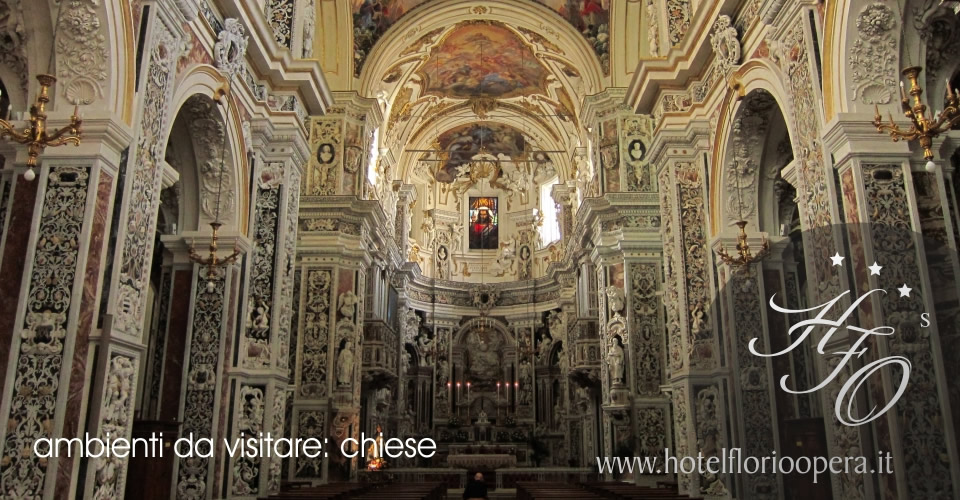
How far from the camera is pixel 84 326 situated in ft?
20.1

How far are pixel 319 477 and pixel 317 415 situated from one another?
4.12 feet

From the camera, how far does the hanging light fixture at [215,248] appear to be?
900cm

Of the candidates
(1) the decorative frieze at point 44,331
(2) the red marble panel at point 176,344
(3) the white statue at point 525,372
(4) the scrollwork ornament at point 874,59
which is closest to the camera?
(1) the decorative frieze at point 44,331

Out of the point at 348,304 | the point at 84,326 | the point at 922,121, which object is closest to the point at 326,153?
the point at 348,304

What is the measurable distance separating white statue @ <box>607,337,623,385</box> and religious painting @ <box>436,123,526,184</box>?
12.4 m

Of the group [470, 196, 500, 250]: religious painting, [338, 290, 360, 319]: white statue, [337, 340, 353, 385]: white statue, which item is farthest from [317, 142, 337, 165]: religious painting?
[470, 196, 500, 250]: religious painting

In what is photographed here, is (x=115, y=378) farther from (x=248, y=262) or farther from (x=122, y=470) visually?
(x=248, y=262)

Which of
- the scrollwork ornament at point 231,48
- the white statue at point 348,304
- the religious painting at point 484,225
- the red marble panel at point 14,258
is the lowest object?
the red marble panel at point 14,258

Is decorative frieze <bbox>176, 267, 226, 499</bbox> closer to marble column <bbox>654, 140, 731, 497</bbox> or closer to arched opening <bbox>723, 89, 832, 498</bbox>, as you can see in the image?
marble column <bbox>654, 140, 731, 497</bbox>

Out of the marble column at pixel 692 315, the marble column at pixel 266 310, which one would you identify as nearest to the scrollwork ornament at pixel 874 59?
the marble column at pixel 692 315

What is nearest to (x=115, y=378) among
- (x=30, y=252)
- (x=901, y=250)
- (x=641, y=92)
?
(x=30, y=252)

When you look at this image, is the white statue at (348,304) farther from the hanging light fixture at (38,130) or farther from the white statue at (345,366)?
the hanging light fixture at (38,130)

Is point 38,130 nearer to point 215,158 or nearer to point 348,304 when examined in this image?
point 215,158

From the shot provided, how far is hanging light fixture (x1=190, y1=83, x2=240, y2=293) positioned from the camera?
29.5 feet
